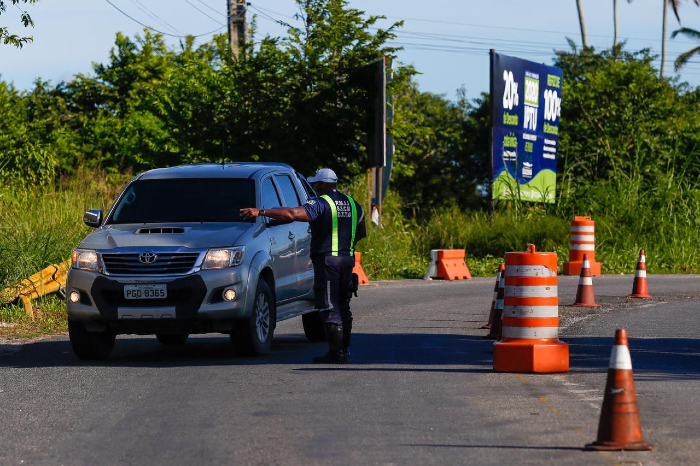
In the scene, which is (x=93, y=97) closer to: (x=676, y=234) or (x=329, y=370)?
(x=676, y=234)

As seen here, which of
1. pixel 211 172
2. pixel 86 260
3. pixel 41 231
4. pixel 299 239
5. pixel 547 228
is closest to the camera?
pixel 86 260

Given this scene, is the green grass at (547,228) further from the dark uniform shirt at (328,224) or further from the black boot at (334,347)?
the black boot at (334,347)

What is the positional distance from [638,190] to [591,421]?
90.5 feet

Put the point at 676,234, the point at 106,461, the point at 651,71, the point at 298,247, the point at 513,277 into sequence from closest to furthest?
the point at 106,461 < the point at 513,277 < the point at 298,247 < the point at 676,234 < the point at 651,71

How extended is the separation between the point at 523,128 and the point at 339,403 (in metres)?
28.1

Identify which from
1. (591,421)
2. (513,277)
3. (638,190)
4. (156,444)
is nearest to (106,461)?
(156,444)

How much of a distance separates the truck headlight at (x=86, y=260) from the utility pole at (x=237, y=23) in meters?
21.6

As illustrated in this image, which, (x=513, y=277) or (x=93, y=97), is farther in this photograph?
(x=93, y=97)

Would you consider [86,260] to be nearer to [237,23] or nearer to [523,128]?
[237,23]

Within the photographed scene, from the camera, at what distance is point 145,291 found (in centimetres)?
1126

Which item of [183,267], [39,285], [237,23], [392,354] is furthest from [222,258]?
[237,23]

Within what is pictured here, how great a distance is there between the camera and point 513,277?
10594 millimetres

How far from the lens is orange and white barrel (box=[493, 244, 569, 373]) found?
10.4 m

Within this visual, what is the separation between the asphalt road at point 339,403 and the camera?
7059 mm
